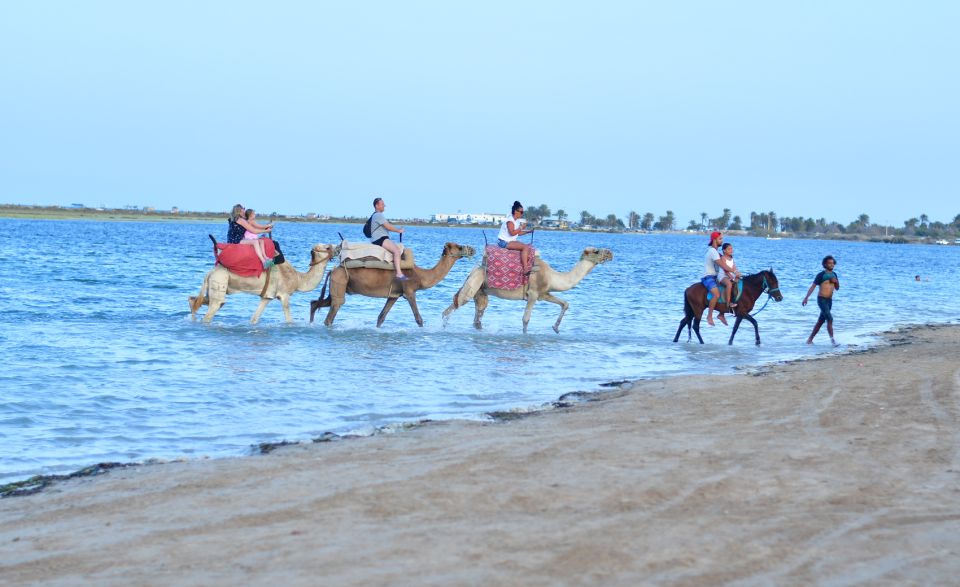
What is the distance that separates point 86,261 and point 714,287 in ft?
124

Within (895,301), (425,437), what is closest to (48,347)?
(425,437)

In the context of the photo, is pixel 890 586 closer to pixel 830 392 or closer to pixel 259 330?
pixel 830 392

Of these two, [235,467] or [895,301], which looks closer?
[235,467]

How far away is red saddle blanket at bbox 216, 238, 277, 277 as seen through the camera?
1769cm

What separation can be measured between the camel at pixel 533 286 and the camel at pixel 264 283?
2.46m

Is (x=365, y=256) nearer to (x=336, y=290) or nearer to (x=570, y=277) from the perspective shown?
(x=336, y=290)

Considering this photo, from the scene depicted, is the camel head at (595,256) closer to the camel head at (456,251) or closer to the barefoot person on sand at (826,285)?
the camel head at (456,251)

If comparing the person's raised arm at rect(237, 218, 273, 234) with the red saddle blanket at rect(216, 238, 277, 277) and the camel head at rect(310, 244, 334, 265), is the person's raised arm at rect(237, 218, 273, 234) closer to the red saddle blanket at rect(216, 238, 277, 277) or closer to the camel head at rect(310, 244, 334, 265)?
the red saddle blanket at rect(216, 238, 277, 277)

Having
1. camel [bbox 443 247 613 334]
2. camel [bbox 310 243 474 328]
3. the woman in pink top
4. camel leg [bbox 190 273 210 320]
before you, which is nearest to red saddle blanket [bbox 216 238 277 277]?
the woman in pink top

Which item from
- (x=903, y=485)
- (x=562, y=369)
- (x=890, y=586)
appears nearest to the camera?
(x=890, y=586)

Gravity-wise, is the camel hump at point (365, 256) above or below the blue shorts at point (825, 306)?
above

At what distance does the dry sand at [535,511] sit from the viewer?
16.4ft

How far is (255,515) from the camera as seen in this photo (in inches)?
234

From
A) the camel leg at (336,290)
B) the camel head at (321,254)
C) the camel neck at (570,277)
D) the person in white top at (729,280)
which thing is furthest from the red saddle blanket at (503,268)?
the person in white top at (729,280)
